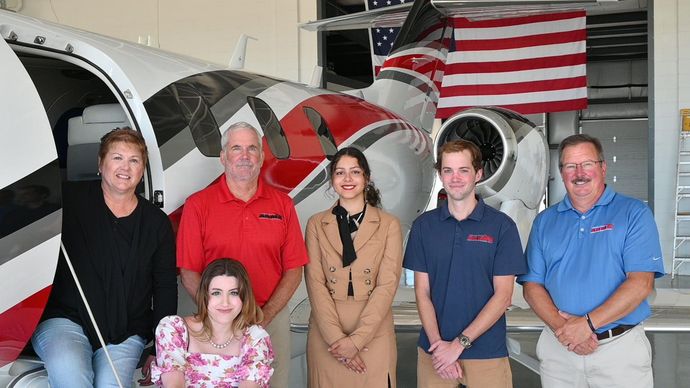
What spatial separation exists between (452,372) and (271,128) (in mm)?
2600

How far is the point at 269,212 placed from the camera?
4.21 metres

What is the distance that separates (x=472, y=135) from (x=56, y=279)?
7.18 m

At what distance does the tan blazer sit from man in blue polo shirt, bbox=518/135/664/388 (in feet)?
2.59

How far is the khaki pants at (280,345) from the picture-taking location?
14.3ft

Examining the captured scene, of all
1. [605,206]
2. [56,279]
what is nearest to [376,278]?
[605,206]

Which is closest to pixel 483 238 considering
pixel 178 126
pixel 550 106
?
pixel 178 126

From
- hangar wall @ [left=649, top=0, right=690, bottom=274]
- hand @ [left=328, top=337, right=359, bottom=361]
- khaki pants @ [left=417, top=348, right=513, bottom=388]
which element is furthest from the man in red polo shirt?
hangar wall @ [left=649, top=0, right=690, bottom=274]

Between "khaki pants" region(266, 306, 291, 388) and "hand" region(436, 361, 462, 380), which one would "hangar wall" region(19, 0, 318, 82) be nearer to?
"khaki pants" region(266, 306, 291, 388)

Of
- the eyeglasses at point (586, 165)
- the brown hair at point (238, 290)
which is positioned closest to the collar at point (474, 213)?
the eyeglasses at point (586, 165)

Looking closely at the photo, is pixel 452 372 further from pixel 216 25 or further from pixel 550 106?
pixel 216 25

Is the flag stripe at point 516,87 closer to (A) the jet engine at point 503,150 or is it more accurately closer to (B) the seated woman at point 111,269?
(A) the jet engine at point 503,150

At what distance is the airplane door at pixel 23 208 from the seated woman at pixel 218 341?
1.91ft

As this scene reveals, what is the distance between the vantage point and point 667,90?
14234mm

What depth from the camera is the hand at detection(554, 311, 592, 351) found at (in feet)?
12.2
